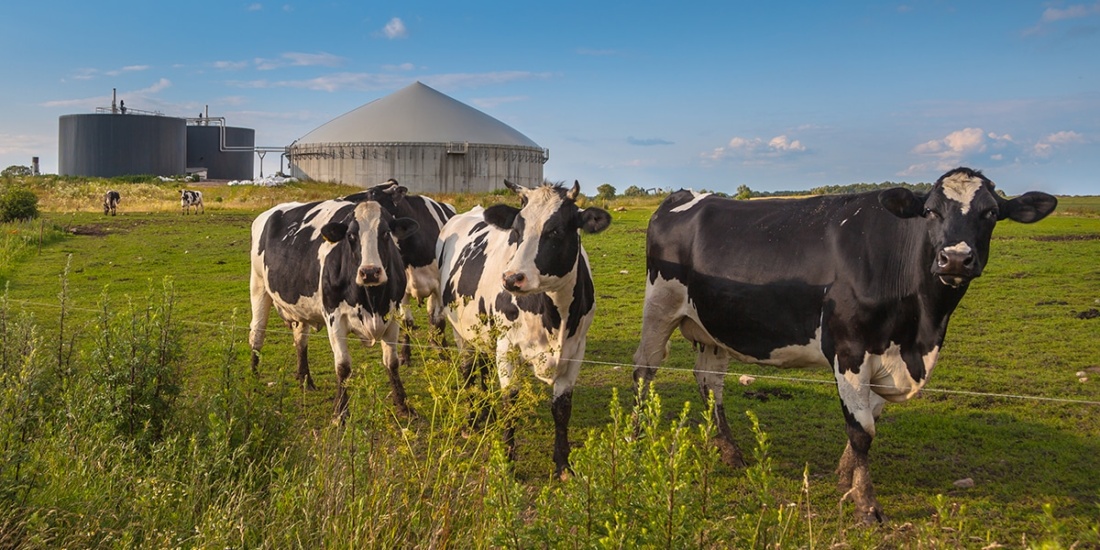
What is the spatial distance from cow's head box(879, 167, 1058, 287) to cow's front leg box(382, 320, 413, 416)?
442 centimetres

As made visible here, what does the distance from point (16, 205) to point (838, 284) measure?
27988 mm

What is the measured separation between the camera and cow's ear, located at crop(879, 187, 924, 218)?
573 centimetres

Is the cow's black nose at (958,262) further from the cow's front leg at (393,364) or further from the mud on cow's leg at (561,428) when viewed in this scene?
the cow's front leg at (393,364)

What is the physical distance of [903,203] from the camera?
5.75 meters

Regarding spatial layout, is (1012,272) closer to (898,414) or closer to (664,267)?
(898,414)

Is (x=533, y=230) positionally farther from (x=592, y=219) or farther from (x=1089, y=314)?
(x=1089, y=314)

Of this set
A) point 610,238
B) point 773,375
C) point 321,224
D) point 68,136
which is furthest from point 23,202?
point 68,136

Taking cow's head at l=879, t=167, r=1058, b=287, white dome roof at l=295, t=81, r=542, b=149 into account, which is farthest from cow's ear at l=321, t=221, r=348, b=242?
white dome roof at l=295, t=81, r=542, b=149

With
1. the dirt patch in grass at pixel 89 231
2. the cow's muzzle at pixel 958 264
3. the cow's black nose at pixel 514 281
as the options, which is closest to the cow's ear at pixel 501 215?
the cow's black nose at pixel 514 281

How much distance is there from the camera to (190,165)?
240 feet

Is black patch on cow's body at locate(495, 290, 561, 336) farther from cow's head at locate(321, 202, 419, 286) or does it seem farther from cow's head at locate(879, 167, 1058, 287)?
cow's head at locate(879, 167, 1058, 287)

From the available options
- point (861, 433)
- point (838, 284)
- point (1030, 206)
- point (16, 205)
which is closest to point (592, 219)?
point (838, 284)

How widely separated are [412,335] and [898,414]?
5.63 metres

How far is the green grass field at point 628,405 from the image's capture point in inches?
159
